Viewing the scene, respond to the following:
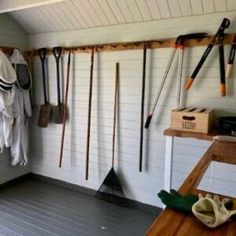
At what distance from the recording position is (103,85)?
3139 millimetres

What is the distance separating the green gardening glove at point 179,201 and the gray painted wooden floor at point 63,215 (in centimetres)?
171

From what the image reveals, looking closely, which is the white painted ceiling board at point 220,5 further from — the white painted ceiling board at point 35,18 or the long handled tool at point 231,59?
the white painted ceiling board at point 35,18

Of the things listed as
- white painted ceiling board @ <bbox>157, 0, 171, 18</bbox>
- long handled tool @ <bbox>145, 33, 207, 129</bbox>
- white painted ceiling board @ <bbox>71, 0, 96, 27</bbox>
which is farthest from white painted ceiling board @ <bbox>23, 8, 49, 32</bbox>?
long handled tool @ <bbox>145, 33, 207, 129</bbox>

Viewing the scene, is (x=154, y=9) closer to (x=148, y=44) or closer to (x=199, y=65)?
(x=148, y=44)

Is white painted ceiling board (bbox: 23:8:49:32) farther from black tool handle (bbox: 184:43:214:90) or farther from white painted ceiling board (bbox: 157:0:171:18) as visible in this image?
black tool handle (bbox: 184:43:214:90)

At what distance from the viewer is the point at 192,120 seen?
7.39 feet

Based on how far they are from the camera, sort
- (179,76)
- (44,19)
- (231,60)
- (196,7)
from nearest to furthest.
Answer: (231,60) < (196,7) < (179,76) < (44,19)

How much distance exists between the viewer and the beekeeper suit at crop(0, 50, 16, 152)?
3082 millimetres

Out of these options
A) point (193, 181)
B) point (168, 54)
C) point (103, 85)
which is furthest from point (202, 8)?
point (193, 181)

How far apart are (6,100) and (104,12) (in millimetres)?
1496

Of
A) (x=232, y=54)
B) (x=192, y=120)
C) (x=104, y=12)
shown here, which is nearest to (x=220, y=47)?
(x=232, y=54)

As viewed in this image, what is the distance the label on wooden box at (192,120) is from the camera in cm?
222

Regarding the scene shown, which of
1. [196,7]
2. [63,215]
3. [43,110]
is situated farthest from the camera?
[43,110]

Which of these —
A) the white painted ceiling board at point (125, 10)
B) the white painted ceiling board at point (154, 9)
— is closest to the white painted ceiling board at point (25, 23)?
the white painted ceiling board at point (125, 10)
